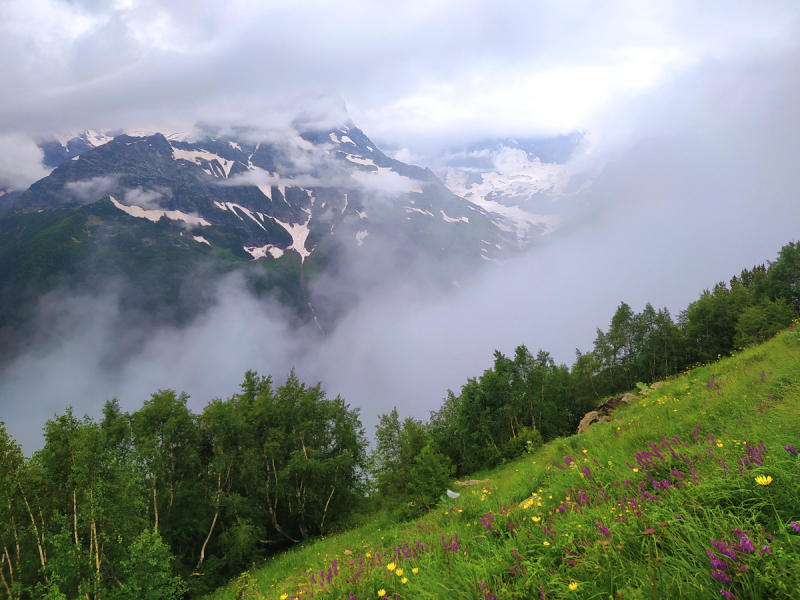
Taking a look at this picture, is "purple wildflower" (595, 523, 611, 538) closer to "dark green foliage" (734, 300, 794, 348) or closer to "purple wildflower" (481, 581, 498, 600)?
"purple wildflower" (481, 581, 498, 600)

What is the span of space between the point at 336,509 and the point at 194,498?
15.2 meters

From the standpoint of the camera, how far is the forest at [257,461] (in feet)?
57.4

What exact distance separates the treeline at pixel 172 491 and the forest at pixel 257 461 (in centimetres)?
11

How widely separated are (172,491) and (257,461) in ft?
21.9

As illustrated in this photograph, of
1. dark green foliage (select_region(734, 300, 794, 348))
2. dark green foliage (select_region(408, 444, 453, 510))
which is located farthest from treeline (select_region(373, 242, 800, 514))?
dark green foliage (select_region(408, 444, 453, 510))

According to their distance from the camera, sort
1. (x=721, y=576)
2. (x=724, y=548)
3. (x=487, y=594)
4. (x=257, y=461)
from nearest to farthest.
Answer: (x=721, y=576) < (x=724, y=548) < (x=487, y=594) < (x=257, y=461)

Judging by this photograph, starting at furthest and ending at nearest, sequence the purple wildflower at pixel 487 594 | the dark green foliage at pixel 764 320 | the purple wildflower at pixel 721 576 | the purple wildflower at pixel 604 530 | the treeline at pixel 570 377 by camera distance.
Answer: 1. the dark green foliage at pixel 764 320
2. the treeline at pixel 570 377
3. the purple wildflower at pixel 604 530
4. the purple wildflower at pixel 487 594
5. the purple wildflower at pixel 721 576

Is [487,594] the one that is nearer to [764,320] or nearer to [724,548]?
[724,548]

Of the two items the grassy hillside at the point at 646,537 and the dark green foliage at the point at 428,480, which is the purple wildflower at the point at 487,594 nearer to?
the grassy hillside at the point at 646,537

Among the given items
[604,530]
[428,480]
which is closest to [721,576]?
[604,530]

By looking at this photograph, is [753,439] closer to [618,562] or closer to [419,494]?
[618,562]

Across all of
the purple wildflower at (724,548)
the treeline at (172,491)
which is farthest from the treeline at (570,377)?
the purple wildflower at (724,548)

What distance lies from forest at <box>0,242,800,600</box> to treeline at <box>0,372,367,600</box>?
4.2 inches

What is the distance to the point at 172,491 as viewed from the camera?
28.6m
